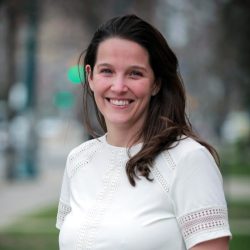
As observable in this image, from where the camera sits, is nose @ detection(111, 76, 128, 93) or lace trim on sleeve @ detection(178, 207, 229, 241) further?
nose @ detection(111, 76, 128, 93)

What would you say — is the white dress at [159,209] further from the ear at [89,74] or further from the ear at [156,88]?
the ear at [89,74]

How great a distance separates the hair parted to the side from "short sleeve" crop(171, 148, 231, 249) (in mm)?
151

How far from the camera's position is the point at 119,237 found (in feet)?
9.58

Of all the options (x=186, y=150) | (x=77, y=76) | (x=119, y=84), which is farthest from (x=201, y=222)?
(x=77, y=76)

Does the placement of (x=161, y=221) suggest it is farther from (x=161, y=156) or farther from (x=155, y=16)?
(x=155, y=16)

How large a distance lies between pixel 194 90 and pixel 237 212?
25.6m

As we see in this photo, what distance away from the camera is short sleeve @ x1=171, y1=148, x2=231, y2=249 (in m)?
2.87

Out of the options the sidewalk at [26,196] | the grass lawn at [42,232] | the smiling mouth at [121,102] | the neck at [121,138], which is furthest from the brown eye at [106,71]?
the sidewalk at [26,196]

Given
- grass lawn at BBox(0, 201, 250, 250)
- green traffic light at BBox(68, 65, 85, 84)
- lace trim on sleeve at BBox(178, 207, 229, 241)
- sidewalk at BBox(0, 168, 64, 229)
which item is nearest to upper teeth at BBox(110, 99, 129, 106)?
green traffic light at BBox(68, 65, 85, 84)

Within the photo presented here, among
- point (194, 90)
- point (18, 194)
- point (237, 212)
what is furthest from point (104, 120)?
point (194, 90)

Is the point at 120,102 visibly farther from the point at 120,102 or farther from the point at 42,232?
the point at 42,232

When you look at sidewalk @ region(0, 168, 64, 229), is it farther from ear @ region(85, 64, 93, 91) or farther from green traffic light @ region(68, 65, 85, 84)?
ear @ region(85, 64, 93, 91)

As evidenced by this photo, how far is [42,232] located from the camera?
13.1m

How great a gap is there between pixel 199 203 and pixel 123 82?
1.69 feet
